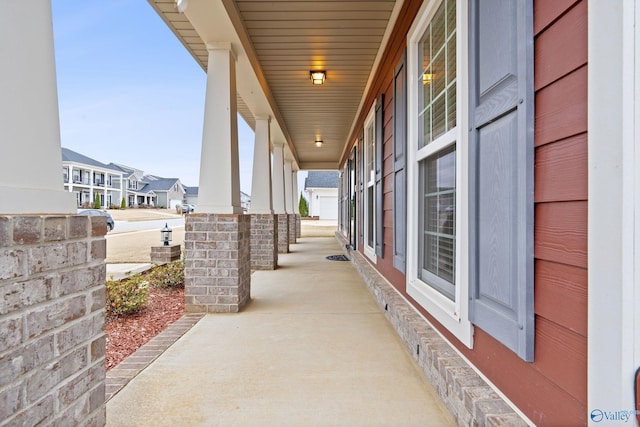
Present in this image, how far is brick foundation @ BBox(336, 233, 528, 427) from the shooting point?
1.36m

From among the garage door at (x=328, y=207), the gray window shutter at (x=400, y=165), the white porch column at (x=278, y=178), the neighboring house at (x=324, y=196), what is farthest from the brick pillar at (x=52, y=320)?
the garage door at (x=328, y=207)

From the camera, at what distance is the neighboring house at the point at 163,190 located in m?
47.1

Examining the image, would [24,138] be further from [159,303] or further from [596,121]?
[159,303]

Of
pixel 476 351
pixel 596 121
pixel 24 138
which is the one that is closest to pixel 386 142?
pixel 476 351

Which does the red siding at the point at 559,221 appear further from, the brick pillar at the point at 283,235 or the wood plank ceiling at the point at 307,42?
the brick pillar at the point at 283,235

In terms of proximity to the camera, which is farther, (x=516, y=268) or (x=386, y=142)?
(x=386, y=142)

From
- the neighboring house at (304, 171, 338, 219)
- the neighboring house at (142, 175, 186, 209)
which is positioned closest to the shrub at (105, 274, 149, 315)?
the neighboring house at (304, 171, 338, 219)

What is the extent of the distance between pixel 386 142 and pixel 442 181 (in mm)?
1779

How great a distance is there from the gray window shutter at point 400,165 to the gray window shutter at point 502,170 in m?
1.29

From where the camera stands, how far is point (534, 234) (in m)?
1.20

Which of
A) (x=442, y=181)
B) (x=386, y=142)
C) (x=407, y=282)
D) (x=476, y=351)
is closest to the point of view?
(x=476, y=351)

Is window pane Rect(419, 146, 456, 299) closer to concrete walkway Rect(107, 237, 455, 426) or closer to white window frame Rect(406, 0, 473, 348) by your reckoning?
white window frame Rect(406, 0, 473, 348)

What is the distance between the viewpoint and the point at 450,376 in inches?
66.9

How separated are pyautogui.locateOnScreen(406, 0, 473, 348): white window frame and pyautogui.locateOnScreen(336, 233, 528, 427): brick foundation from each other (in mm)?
130
